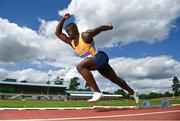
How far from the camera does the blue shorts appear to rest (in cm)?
793

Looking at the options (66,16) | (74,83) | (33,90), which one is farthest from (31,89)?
(66,16)

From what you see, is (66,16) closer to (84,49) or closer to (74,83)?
(84,49)

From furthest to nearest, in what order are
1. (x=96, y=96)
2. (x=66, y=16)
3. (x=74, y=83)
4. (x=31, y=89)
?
(x=74, y=83) < (x=31, y=89) < (x=66, y=16) < (x=96, y=96)

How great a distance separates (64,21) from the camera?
328 inches

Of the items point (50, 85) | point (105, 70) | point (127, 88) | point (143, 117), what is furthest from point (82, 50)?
point (50, 85)

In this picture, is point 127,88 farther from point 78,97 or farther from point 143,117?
point 78,97

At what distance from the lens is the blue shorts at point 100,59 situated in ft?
26.0

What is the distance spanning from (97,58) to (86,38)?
1.69 ft

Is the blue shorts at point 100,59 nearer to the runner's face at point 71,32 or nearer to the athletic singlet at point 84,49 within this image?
the athletic singlet at point 84,49

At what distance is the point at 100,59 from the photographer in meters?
7.99

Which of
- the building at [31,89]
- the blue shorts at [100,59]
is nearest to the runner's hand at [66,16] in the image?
the blue shorts at [100,59]

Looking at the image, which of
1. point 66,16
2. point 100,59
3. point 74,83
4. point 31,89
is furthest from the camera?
point 74,83

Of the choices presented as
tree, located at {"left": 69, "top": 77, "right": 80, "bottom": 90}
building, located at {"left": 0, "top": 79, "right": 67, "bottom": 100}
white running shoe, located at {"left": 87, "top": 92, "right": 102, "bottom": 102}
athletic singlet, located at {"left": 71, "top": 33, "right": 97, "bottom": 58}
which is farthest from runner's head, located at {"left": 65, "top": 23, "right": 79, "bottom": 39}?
tree, located at {"left": 69, "top": 77, "right": 80, "bottom": 90}

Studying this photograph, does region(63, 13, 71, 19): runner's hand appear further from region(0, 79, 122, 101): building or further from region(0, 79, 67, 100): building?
region(0, 79, 67, 100): building
